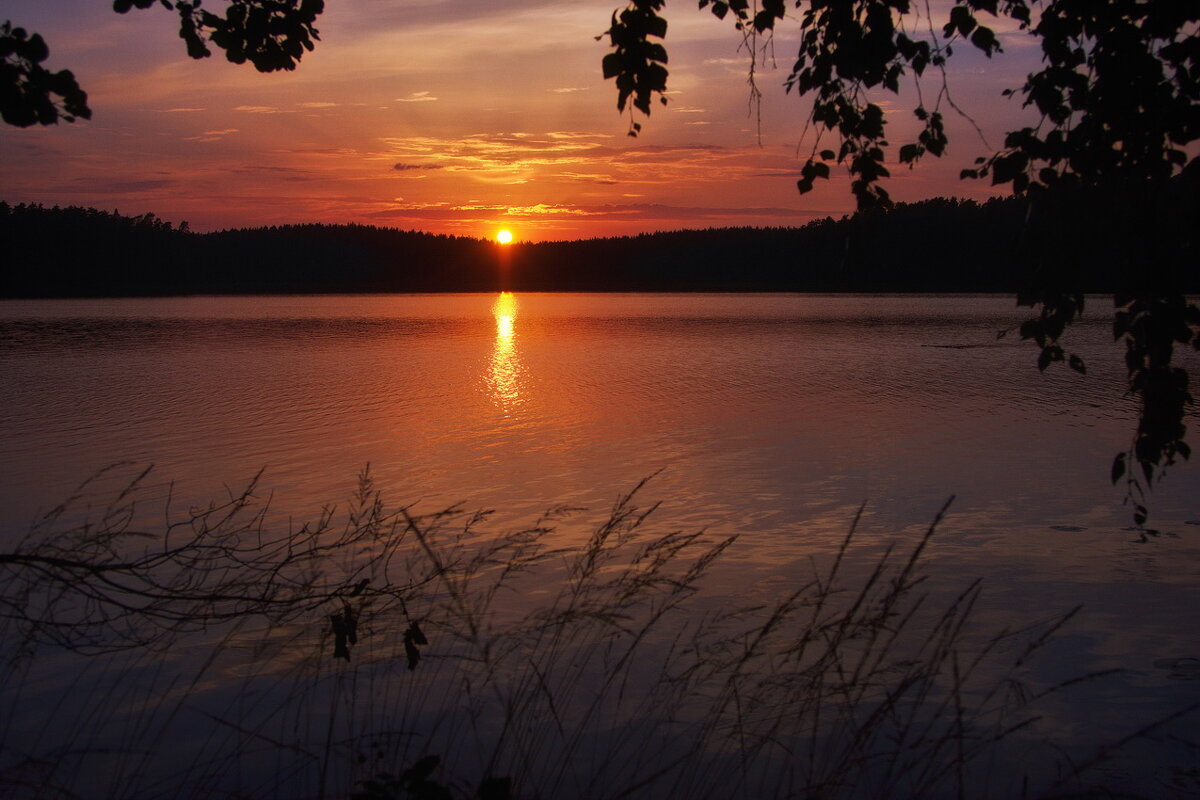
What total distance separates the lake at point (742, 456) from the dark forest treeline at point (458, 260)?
8051cm

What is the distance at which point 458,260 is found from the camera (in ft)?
612

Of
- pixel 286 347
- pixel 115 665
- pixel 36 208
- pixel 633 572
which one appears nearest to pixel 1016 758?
pixel 633 572

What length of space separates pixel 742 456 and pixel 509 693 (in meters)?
8.25

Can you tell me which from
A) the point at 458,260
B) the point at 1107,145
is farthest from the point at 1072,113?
Answer: the point at 458,260

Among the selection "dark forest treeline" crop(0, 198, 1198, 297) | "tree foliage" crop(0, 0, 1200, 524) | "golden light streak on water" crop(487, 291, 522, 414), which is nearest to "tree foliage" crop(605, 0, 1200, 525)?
"tree foliage" crop(0, 0, 1200, 524)

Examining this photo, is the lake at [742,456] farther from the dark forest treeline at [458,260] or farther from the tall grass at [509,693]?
the dark forest treeline at [458,260]

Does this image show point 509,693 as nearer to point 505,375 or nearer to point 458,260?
point 505,375

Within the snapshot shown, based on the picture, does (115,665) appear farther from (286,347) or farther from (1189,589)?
(286,347)

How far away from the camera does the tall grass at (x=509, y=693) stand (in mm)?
4207

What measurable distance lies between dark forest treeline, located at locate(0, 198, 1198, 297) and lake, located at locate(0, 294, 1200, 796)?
80.5 m

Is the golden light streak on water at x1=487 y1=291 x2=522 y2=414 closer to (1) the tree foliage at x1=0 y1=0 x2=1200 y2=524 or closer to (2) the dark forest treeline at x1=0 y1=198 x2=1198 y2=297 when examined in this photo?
(1) the tree foliage at x1=0 y1=0 x2=1200 y2=524

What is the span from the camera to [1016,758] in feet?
15.4

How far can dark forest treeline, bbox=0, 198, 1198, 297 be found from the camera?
126562 mm

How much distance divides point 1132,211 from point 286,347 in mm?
33622
